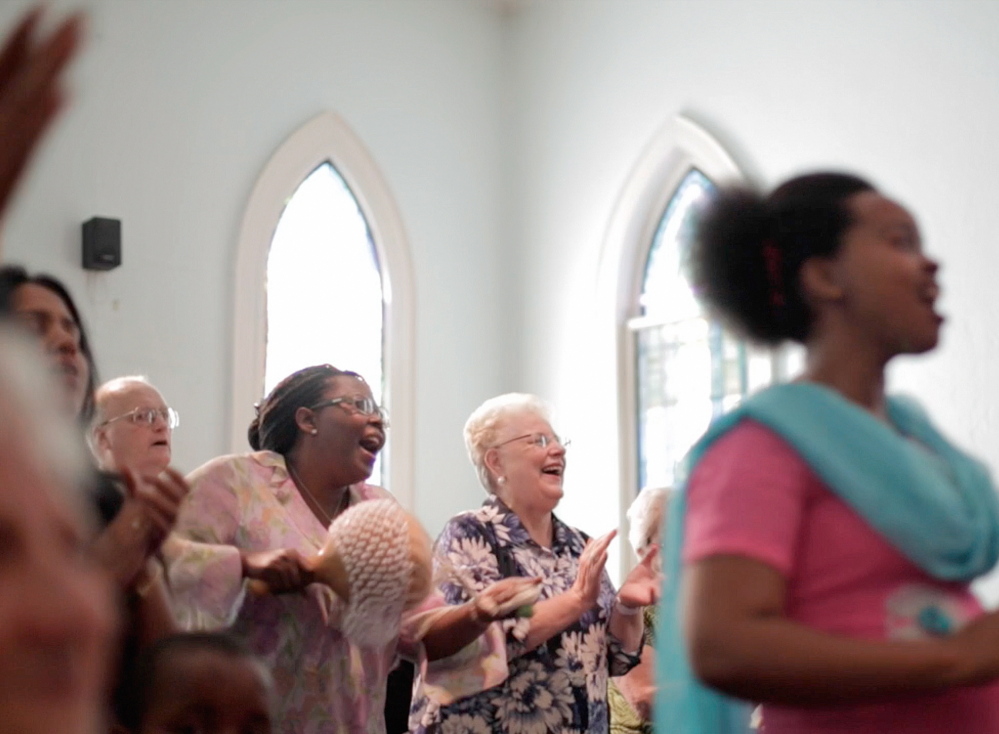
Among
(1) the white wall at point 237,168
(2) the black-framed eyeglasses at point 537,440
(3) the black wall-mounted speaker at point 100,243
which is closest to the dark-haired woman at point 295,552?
(2) the black-framed eyeglasses at point 537,440

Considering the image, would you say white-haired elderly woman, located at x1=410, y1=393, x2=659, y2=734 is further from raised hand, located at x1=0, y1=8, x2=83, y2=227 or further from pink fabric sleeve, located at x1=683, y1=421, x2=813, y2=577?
raised hand, located at x1=0, y1=8, x2=83, y2=227

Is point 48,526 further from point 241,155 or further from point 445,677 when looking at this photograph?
point 241,155

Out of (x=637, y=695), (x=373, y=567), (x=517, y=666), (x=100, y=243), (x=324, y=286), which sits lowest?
(x=637, y=695)

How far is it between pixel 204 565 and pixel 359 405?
0.65 metres

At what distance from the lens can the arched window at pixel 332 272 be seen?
21.5 feet

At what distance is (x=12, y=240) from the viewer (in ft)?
18.3

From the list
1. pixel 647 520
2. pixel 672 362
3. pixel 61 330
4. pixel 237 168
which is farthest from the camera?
pixel 672 362

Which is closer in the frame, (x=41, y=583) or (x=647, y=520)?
(x=41, y=583)

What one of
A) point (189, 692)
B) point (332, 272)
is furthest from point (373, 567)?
point (332, 272)

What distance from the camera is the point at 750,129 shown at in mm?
6297

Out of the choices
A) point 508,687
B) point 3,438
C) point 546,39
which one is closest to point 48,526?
point 3,438

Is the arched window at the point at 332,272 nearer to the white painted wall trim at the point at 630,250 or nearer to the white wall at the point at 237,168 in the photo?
the white wall at the point at 237,168

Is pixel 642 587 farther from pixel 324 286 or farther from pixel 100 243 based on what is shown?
pixel 324 286

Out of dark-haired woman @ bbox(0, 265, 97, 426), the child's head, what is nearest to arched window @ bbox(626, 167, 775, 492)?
dark-haired woman @ bbox(0, 265, 97, 426)
